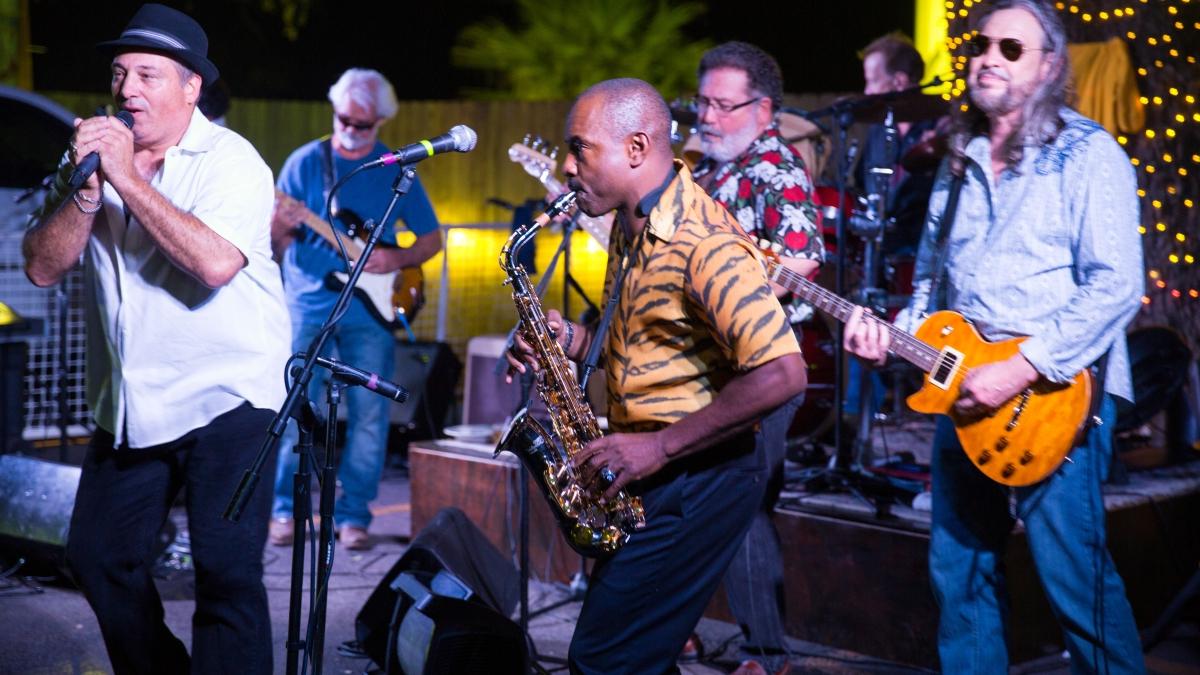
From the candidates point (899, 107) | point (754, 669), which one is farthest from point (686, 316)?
point (899, 107)

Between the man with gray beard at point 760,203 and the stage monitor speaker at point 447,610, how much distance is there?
1006mm

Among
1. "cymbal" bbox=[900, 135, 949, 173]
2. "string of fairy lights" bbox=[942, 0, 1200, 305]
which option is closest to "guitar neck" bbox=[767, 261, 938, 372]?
"cymbal" bbox=[900, 135, 949, 173]

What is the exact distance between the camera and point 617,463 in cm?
317

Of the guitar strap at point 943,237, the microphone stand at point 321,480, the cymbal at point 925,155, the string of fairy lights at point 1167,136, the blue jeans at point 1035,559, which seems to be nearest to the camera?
the microphone stand at point 321,480

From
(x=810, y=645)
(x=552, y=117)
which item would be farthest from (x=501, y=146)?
(x=810, y=645)

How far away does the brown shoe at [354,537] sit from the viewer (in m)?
7.15

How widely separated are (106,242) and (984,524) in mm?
2872

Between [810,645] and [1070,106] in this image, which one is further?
[810,645]

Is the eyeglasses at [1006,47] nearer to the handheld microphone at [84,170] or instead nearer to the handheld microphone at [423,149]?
the handheld microphone at [423,149]

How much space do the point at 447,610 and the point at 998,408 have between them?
1.99m

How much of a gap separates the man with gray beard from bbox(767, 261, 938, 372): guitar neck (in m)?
0.26

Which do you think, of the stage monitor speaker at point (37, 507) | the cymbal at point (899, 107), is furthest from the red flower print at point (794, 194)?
the stage monitor speaker at point (37, 507)

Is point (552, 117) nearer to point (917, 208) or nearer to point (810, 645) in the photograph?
point (917, 208)

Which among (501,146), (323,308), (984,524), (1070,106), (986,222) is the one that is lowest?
(984,524)
